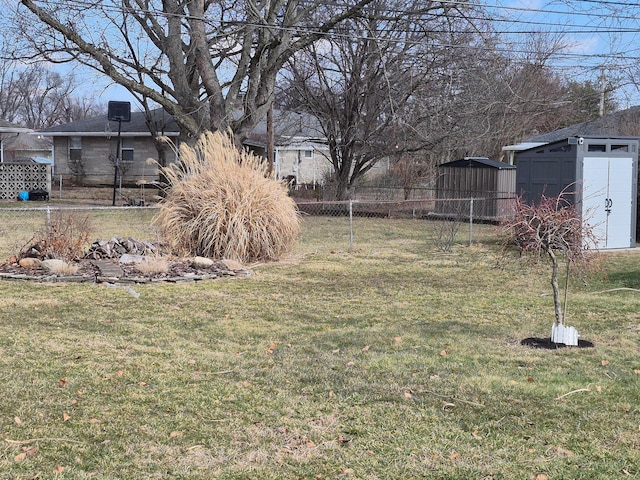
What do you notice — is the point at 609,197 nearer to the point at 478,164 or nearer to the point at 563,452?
the point at 478,164

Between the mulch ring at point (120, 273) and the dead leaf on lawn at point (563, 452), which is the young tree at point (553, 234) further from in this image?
the mulch ring at point (120, 273)

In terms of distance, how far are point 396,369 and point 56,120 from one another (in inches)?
2909

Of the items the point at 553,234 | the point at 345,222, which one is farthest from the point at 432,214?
the point at 553,234

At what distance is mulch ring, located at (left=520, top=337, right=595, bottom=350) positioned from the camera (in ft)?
22.7

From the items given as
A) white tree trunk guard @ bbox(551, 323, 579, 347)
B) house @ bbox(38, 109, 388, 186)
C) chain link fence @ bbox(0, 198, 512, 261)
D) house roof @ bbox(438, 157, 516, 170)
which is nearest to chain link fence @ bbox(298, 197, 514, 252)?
chain link fence @ bbox(0, 198, 512, 261)

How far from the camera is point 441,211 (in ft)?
82.8

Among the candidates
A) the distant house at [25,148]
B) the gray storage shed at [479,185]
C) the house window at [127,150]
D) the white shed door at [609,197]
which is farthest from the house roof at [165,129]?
the distant house at [25,148]

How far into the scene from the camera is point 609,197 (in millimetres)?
15805

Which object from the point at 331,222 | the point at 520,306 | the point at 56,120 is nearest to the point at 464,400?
the point at 520,306

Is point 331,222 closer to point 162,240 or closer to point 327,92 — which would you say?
point 327,92

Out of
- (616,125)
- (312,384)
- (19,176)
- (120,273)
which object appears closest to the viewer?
(312,384)

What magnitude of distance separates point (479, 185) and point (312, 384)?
19.9 meters

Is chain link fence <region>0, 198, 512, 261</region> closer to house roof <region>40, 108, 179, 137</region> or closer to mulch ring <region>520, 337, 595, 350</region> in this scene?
mulch ring <region>520, 337, 595, 350</region>

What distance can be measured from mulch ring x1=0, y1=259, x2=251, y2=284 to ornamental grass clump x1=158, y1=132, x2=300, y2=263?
0.76m
